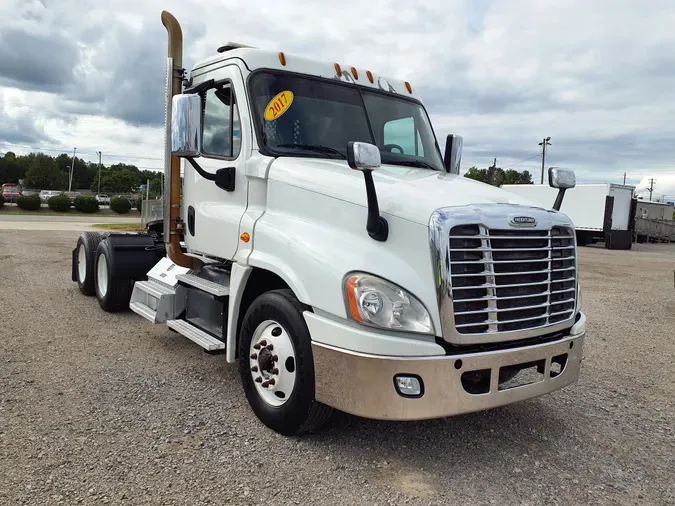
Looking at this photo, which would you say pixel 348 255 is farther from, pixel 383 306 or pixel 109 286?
pixel 109 286

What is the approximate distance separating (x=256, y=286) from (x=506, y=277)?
1.83m

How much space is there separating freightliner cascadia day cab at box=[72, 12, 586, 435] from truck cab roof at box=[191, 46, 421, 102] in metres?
0.01

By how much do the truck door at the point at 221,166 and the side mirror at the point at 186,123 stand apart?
45cm

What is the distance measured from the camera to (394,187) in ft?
11.8

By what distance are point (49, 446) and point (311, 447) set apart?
164 centimetres

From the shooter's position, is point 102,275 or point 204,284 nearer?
point 204,284

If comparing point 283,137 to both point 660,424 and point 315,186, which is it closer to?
point 315,186

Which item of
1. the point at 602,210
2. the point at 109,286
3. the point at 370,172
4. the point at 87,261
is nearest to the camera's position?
the point at 370,172

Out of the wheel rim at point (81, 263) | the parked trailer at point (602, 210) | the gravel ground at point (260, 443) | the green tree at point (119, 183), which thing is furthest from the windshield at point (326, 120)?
the green tree at point (119, 183)

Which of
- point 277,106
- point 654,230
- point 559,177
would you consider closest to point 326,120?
point 277,106

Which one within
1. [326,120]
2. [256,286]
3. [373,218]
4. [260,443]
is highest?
[326,120]

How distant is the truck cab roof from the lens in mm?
4422

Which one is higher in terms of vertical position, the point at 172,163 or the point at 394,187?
the point at 172,163

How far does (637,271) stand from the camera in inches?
668
